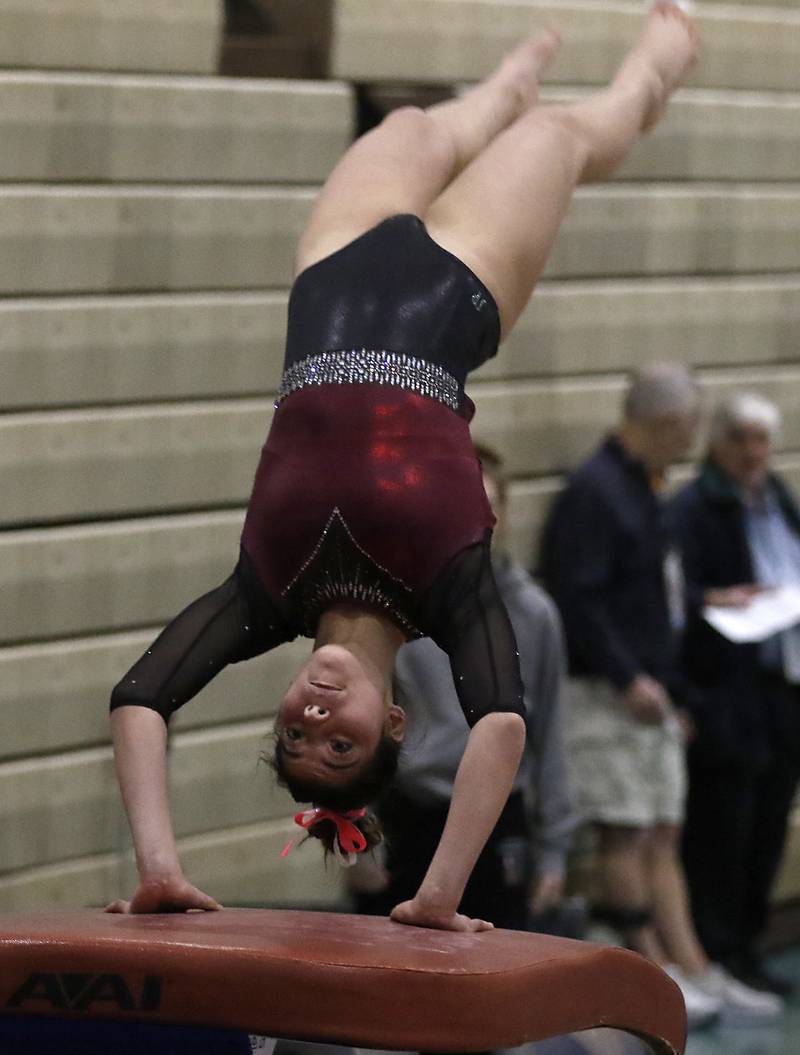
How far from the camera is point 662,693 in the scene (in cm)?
495

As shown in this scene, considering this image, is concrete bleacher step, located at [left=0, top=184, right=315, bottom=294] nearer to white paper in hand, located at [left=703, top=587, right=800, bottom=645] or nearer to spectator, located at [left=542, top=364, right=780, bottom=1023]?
spectator, located at [left=542, top=364, right=780, bottom=1023]

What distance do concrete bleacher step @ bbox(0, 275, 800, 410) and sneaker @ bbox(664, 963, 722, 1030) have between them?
1711 mm

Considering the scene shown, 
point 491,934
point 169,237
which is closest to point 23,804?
point 169,237

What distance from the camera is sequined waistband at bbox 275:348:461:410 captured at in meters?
2.99

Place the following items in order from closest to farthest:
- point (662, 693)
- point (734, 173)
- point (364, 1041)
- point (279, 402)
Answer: point (364, 1041) → point (279, 402) → point (662, 693) → point (734, 173)

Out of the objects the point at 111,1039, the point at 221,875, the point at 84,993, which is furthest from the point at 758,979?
the point at 84,993

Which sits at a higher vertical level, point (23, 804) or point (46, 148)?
point (46, 148)

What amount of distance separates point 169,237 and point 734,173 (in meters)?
2.09

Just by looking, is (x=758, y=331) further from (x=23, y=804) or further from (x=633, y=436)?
(x=23, y=804)

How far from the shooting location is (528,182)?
347cm

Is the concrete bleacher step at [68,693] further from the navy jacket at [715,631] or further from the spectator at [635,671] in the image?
the navy jacket at [715,631]

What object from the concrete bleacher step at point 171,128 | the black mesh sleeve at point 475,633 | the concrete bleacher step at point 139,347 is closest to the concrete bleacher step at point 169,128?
the concrete bleacher step at point 171,128

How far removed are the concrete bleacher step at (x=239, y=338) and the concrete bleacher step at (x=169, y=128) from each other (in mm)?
307

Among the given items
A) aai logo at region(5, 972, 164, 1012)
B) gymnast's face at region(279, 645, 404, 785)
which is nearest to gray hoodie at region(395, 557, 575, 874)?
gymnast's face at region(279, 645, 404, 785)
